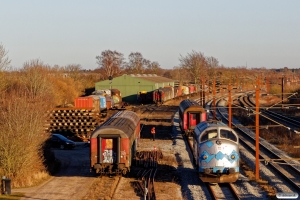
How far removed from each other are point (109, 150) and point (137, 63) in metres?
144

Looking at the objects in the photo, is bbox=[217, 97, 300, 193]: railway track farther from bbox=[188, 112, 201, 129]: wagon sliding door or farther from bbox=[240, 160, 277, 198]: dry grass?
bbox=[188, 112, 201, 129]: wagon sliding door

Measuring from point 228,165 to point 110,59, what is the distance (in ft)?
420

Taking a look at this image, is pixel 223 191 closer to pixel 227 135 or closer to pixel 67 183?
pixel 227 135

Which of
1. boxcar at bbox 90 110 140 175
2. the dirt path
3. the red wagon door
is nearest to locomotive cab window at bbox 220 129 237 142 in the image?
boxcar at bbox 90 110 140 175

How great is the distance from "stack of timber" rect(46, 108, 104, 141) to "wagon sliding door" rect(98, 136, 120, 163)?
784 inches

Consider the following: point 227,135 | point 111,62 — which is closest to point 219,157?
point 227,135

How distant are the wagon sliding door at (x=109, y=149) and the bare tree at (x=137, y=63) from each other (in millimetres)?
130515

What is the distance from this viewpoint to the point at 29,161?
2291cm

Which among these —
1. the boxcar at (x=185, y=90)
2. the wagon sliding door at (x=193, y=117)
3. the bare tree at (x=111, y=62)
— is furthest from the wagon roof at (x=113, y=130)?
the bare tree at (x=111, y=62)

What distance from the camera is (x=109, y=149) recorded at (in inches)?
899

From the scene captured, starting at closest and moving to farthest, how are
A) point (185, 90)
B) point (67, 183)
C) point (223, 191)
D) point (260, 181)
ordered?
point (223, 191) → point (260, 181) → point (67, 183) → point (185, 90)

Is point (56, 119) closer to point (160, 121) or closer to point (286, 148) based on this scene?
point (160, 121)

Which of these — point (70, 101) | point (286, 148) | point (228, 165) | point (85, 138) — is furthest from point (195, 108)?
point (70, 101)

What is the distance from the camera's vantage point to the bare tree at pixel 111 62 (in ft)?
452
